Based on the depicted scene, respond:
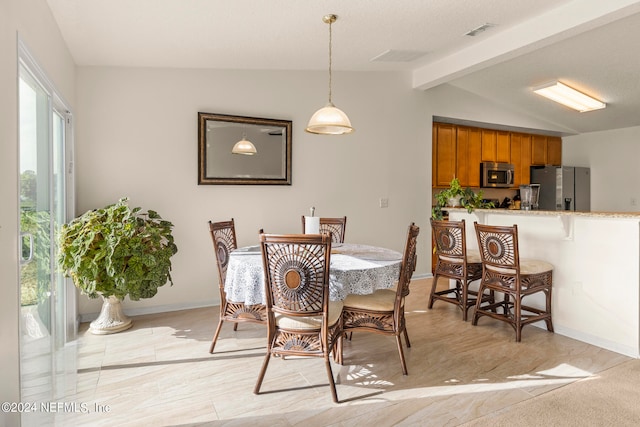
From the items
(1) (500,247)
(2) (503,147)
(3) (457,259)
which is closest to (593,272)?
(1) (500,247)

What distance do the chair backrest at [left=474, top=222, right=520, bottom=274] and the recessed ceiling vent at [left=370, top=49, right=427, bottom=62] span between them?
2063mm

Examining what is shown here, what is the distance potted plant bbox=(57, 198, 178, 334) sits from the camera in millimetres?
3090

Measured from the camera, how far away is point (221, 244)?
10.1 ft

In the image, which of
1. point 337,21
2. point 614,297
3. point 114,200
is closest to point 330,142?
point 337,21

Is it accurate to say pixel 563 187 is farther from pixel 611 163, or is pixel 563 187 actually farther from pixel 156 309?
pixel 156 309

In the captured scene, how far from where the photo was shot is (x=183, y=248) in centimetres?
414

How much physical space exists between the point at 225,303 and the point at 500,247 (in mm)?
2255

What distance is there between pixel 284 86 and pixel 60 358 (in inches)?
132

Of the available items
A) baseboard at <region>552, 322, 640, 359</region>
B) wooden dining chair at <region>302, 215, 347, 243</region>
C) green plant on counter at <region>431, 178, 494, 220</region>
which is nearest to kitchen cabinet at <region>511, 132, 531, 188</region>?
green plant on counter at <region>431, 178, 494, 220</region>

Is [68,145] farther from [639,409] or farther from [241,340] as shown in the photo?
[639,409]

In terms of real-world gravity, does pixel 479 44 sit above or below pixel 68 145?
above

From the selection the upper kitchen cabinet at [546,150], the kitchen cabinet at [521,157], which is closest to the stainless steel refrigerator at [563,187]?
the kitchen cabinet at [521,157]

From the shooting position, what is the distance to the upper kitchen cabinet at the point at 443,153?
5852mm

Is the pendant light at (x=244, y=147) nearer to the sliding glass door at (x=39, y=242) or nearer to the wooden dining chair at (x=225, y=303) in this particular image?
the wooden dining chair at (x=225, y=303)
